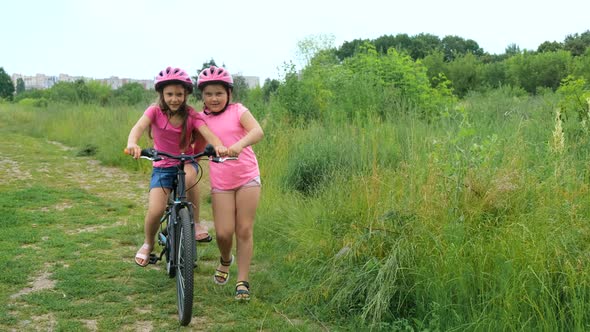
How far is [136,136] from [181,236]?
913 mm

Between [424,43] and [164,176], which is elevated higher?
[424,43]

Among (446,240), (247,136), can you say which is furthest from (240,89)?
(446,240)

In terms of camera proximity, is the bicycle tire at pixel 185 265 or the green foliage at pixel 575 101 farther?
the green foliage at pixel 575 101

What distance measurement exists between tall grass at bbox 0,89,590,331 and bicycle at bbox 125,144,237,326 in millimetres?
850

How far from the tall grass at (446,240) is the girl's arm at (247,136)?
1.14 metres

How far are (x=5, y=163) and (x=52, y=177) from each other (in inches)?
90.4

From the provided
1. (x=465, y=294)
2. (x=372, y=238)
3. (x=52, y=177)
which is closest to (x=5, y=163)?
(x=52, y=177)

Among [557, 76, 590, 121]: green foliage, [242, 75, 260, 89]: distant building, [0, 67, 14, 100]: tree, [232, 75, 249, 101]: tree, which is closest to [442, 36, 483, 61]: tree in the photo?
[0, 67, 14, 100]: tree

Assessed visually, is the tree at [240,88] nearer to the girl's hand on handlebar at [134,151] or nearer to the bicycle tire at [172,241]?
the bicycle tire at [172,241]

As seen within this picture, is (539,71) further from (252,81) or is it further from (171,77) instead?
(171,77)

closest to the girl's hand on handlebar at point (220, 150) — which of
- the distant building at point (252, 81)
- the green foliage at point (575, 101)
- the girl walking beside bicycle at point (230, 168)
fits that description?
the girl walking beside bicycle at point (230, 168)

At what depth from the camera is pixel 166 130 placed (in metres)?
5.16

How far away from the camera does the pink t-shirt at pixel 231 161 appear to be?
4.91m

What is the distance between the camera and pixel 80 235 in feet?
23.6
